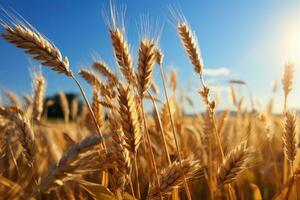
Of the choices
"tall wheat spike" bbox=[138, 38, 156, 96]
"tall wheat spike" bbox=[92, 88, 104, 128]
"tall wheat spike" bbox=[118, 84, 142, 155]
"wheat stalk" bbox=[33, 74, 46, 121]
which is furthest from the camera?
"wheat stalk" bbox=[33, 74, 46, 121]

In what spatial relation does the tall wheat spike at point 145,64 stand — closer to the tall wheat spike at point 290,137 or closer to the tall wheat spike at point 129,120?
the tall wheat spike at point 129,120

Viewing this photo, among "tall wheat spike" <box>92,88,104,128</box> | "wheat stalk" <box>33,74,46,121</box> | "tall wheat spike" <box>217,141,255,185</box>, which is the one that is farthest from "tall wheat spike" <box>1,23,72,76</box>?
"wheat stalk" <box>33,74,46,121</box>

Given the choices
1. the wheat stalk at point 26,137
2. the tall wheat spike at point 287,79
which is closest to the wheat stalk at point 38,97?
the wheat stalk at point 26,137

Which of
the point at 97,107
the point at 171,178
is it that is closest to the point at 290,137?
the point at 171,178

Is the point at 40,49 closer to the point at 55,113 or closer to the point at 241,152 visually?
the point at 241,152

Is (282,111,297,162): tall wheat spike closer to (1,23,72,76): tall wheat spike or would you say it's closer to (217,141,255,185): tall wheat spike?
(217,141,255,185): tall wheat spike

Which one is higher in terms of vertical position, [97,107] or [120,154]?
[97,107]

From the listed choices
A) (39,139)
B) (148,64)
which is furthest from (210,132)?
(39,139)

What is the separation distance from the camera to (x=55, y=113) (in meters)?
41.2

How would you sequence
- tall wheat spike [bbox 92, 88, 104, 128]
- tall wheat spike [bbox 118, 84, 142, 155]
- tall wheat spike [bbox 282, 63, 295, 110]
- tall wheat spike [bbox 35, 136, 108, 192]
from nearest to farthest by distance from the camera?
1. tall wheat spike [bbox 35, 136, 108, 192]
2. tall wheat spike [bbox 118, 84, 142, 155]
3. tall wheat spike [bbox 92, 88, 104, 128]
4. tall wheat spike [bbox 282, 63, 295, 110]

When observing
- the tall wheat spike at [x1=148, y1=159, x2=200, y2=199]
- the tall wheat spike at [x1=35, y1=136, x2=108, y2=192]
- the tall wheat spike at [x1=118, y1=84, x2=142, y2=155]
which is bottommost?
the tall wheat spike at [x1=148, y1=159, x2=200, y2=199]

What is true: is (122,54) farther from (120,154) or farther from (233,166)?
(233,166)

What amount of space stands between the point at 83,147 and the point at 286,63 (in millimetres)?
1868

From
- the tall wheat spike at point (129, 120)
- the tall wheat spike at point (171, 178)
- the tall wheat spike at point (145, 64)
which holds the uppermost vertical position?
the tall wheat spike at point (145, 64)
